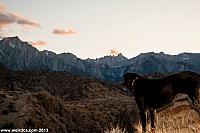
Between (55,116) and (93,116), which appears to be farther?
(93,116)

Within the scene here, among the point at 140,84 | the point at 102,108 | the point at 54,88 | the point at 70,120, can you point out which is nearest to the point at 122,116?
the point at 140,84

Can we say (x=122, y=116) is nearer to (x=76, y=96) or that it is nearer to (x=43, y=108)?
(x=43, y=108)

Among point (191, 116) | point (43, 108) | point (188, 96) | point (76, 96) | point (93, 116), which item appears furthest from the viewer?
point (76, 96)

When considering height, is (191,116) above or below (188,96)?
below

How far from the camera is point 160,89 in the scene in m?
9.34

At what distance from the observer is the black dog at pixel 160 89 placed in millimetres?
8992

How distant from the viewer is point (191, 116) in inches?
468

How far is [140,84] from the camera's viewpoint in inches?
381

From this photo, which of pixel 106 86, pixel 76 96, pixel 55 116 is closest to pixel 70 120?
pixel 55 116

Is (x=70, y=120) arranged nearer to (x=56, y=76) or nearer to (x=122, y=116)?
(x=122, y=116)

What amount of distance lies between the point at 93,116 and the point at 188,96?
117ft

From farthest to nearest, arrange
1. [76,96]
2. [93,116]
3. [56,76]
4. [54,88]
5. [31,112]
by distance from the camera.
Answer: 1. [56,76]
2. [54,88]
3. [76,96]
4. [93,116]
5. [31,112]

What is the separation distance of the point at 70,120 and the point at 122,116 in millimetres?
16222

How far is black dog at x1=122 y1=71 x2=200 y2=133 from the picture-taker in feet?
29.5
